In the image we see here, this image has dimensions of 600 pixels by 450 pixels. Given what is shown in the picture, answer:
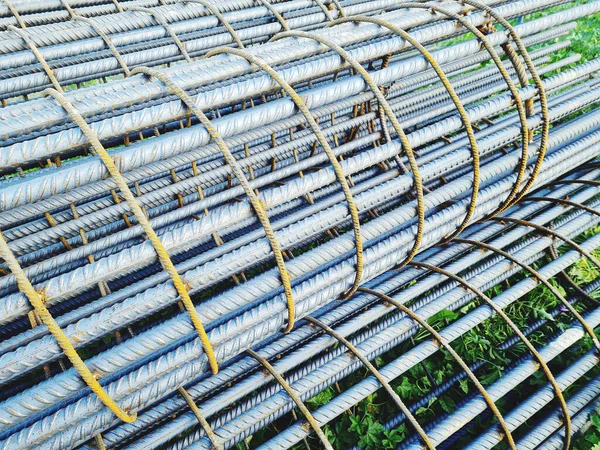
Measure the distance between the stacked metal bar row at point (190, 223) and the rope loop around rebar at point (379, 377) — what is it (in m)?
0.08

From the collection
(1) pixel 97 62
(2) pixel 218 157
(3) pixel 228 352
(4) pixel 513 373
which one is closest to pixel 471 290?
(4) pixel 513 373

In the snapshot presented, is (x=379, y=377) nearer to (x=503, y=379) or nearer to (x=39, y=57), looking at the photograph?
(x=503, y=379)

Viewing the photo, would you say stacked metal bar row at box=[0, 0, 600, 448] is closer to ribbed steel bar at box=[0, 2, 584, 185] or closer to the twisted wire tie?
ribbed steel bar at box=[0, 2, 584, 185]

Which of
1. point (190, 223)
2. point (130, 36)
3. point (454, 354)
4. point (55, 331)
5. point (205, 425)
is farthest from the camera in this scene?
point (130, 36)

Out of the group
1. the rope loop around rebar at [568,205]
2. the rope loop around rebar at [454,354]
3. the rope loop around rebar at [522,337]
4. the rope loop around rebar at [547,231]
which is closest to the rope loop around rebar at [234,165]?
the rope loop around rebar at [454,354]

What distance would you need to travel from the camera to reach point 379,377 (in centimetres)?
163

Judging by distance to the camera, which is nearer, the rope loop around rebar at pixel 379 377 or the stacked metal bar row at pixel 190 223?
the stacked metal bar row at pixel 190 223

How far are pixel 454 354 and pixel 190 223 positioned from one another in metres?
1.08

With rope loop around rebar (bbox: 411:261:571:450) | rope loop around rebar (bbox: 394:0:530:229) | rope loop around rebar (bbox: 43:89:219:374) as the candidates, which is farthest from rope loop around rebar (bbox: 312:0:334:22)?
rope loop around rebar (bbox: 43:89:219:374)

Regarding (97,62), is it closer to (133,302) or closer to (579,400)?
(133,302)

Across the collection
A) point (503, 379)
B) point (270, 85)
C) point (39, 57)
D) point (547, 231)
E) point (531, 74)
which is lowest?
point (503, 379)

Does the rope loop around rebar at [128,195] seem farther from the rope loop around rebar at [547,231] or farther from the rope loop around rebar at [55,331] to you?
the rope loop around rebar at [547,231]

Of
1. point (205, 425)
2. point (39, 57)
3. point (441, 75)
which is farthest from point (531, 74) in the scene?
point (39, 57)

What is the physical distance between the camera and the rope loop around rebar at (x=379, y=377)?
1.55 m
